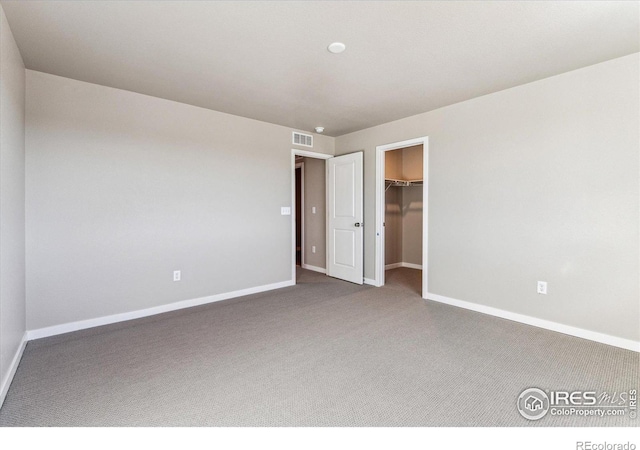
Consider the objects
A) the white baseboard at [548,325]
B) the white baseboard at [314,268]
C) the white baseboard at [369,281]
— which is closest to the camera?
the white baseboard at [548,325]

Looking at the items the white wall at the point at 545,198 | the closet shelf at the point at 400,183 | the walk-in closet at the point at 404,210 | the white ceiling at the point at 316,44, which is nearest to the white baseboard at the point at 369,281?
the white wall at the point at 545,198

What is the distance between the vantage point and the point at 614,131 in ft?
8.57

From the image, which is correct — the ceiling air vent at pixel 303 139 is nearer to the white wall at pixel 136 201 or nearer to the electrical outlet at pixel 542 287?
the white wall at pixel 136 201

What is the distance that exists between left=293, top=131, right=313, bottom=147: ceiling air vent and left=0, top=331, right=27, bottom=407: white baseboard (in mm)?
3771

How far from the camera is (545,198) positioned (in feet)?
9.80

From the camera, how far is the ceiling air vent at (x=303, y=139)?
472cm

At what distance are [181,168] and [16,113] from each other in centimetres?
145

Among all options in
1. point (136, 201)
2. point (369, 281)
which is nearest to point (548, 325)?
point (369, 281)

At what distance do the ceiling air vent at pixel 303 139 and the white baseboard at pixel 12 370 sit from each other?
12.4ft

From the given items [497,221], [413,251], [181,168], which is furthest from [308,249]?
[497,221]

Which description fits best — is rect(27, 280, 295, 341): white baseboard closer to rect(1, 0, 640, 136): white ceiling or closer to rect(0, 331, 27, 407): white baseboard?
rect(0, 331, 27, 407): white baseboard

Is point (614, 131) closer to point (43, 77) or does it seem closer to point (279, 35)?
point (279, 35)

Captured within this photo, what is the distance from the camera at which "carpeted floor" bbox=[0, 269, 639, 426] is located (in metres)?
1.74

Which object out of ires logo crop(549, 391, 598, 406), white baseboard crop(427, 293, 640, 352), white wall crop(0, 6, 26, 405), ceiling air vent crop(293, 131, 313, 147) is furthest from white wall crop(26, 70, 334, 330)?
ires logo crop(549, 391, 598, 406)
